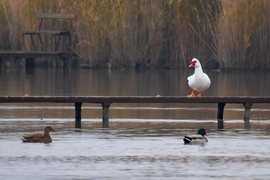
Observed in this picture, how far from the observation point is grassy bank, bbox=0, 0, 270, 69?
4047cm

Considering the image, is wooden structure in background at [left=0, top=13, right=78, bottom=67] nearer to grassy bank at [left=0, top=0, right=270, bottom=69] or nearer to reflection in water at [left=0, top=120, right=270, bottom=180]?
grassy bank at [left=0, top=0, right=270, bottom=69]

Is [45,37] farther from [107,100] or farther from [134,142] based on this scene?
[134,142]

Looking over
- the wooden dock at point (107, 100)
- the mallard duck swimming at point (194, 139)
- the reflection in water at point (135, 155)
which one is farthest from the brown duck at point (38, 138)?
the wooden dock at point (107, 100)

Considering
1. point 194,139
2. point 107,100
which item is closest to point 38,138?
point 194,139

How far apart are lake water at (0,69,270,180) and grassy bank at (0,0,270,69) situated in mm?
10520

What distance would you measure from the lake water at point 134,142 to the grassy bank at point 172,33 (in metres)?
10.5

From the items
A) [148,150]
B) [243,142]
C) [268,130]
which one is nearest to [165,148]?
[148,150]

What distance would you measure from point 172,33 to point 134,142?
82.8ft

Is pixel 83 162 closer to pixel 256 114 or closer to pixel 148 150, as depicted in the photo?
pixel 148 150

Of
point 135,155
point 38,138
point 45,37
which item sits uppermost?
point 45,37

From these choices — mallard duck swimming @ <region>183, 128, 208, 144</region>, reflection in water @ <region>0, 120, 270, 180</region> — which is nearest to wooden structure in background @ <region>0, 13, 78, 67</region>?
reflection in water @ <region>0, 120, 270, 180</region>

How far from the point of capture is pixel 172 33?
1681 inches

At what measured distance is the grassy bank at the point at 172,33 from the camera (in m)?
40.5

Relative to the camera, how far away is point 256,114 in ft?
75.6
